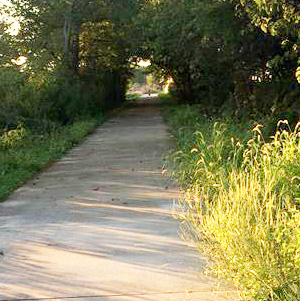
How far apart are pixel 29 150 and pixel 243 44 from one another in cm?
611

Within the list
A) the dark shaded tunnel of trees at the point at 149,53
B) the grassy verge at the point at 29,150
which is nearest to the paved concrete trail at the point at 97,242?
the grassy verge at the point at 29,150

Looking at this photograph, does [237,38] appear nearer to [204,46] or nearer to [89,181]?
[204,46]

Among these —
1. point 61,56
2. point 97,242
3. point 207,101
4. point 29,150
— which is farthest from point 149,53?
point 97,242

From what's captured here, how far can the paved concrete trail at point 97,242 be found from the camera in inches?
198

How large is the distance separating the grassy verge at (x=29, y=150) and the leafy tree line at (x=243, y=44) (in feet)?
15.0

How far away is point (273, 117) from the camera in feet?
41.0

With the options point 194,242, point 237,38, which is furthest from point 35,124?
point 194,242

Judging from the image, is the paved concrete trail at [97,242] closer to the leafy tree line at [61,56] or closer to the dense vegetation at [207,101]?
the dense vegetation at [207,101]

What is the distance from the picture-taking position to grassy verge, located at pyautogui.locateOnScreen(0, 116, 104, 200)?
11.0 metres

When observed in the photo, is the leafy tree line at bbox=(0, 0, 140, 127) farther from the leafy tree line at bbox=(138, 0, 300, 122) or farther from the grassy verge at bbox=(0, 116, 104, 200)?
the leafy tree line at bbox=(138, 0, 300, 122)

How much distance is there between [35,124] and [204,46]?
692cm

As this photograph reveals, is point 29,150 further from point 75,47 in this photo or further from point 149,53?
point 149,53

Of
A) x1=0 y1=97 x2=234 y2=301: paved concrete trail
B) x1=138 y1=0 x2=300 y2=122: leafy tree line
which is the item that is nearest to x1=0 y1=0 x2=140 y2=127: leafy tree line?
x1=138 y1=0 x2=300 y2=122: leafy tree line

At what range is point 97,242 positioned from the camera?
6.48 m
